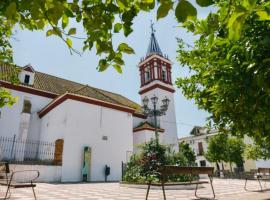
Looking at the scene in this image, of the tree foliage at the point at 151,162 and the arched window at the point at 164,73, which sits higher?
the arched window at the point at 164,73

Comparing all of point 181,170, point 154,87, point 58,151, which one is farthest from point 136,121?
point 181,170

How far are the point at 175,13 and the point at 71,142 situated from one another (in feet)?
60.9

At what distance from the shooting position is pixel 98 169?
19688mm

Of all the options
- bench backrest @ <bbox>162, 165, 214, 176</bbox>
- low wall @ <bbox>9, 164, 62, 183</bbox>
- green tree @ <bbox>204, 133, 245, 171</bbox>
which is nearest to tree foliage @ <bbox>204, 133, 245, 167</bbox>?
green tree @ <bbox>204, 133, 245, 171</bbox>

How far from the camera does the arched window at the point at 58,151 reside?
17619 mm

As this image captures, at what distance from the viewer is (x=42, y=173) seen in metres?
16.3

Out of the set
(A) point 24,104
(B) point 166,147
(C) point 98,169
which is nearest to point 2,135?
(A) point 24,104

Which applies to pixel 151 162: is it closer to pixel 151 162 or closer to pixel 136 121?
pixel 151 162

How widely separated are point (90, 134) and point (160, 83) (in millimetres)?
15025

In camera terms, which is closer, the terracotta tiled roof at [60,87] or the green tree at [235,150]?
the terracotta tiled roof at [60,87]

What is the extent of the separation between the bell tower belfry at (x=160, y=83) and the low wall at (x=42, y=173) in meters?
15.5

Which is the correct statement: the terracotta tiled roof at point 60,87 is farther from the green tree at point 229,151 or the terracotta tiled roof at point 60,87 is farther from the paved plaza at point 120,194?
the green tree at point 229,151

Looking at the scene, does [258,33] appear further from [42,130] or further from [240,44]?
[42,130]

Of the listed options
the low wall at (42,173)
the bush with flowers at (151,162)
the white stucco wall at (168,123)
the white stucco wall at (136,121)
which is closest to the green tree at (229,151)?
the white stucco wall at (168,123)
